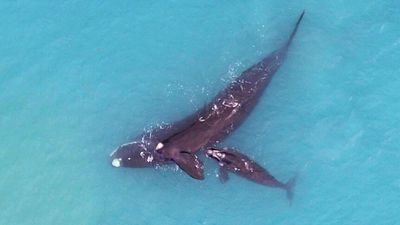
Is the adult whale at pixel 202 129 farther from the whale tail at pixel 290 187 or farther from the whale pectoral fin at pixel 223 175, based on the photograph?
the whale tail at pixel 290 187

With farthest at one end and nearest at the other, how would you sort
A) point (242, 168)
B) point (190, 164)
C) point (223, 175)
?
point (223, 175), point (242, 168), point (190, 164)

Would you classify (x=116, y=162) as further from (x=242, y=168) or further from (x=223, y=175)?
(x=242, y=168)

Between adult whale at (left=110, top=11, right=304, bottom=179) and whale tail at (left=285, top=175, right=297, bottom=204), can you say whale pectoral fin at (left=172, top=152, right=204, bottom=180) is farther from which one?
whale tail at (left=285, top=175, right=297, bottom=204)

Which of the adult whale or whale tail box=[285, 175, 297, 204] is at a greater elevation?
the adult whale

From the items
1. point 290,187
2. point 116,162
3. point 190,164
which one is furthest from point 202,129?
point 290,187

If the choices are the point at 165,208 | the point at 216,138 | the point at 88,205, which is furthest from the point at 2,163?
the point at 216,138

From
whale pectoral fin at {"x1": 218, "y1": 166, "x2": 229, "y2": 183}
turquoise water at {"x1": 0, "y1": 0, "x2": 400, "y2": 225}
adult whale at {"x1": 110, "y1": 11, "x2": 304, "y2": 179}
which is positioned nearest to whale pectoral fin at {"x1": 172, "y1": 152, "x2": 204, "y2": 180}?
adult whale at {"x1": 110, "y1": 11, "x2": 304, "y2": 179}
